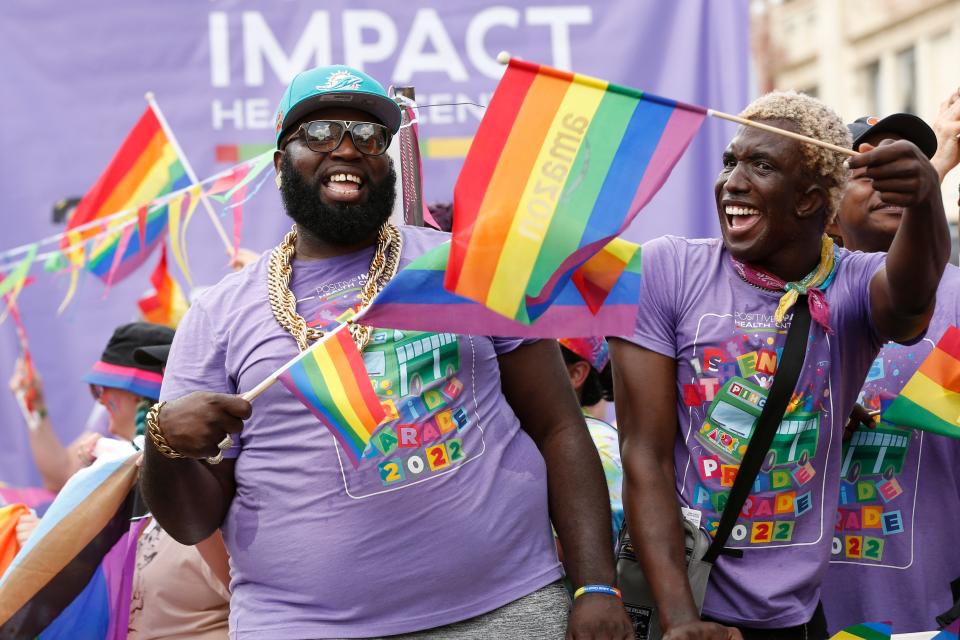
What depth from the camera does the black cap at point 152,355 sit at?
4875mm

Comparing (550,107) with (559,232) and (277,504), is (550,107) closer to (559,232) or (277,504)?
(559,232)

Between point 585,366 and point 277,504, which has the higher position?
point 277,504

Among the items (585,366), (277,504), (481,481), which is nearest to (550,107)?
(481,481)

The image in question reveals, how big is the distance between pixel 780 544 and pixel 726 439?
0.95 feet

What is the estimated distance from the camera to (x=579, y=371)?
5004 millimetres

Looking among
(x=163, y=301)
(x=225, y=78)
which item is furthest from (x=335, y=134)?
(x=225, y=78)

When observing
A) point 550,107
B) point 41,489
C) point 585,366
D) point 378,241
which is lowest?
point 41,489

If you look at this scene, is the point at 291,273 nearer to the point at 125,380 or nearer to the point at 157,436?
the point at 157,436

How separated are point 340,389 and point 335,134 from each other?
747mm

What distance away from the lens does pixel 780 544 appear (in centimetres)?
346

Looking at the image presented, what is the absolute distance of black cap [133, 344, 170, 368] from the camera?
488cm

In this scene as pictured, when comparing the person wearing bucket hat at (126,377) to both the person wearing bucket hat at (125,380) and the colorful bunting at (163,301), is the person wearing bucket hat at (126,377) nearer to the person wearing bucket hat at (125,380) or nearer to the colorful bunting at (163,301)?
the person wearing bucket hat at (125,380)

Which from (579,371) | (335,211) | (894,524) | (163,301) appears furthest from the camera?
(163,301)

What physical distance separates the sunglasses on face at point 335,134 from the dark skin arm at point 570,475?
65 centimetres
